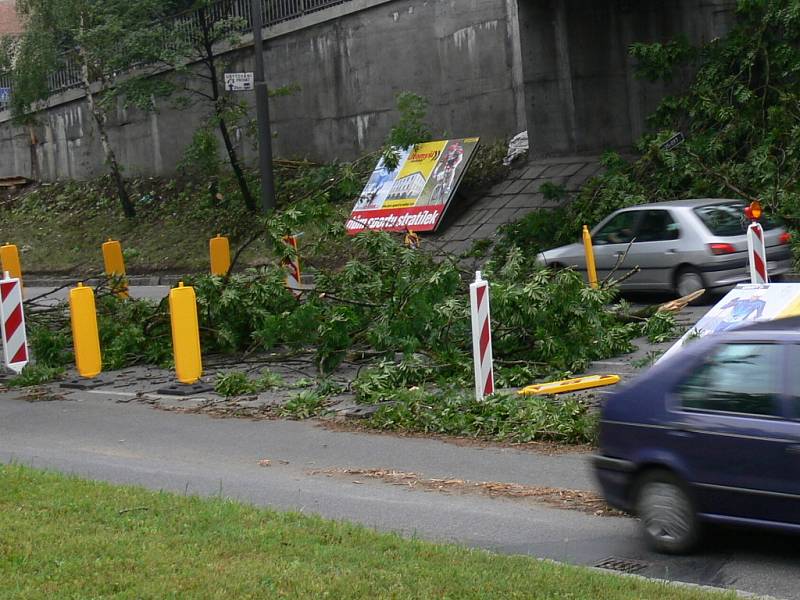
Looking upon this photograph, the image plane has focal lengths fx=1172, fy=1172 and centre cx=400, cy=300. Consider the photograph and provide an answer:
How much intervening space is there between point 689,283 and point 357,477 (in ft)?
29.5

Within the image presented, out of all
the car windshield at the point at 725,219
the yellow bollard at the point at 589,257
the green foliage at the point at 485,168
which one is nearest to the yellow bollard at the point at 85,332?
the yellow bollard at the point at 589,257

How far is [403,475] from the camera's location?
920 cm

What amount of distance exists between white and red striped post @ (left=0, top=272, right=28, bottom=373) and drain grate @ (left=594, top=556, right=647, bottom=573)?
32.8 feet

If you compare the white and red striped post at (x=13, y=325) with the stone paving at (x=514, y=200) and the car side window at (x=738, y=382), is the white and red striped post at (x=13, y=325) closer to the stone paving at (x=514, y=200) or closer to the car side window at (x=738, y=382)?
the car side window at (x=738, y=382)

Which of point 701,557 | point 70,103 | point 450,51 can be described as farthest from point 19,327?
point 70,103

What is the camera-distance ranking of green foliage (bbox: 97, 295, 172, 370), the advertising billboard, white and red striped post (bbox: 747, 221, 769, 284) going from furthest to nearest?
the advertising billboard < green foliage (bbox: 97, 295, 172, 370) < white and red striped post (bbox: 747, 221, 769, 284)

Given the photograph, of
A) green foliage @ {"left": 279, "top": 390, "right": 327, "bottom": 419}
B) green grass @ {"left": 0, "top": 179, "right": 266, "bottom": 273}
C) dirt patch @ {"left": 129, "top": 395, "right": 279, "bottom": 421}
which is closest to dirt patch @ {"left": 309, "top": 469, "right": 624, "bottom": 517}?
green foliage @ {"left": 279, "top": 390, "right": 327, "bottom": 419}

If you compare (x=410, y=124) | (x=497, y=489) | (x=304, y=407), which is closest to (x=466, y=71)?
(x=410, y=124)

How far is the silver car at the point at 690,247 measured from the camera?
1655 cm

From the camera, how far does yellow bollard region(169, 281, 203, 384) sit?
1359 centimetres

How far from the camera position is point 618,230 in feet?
59.6

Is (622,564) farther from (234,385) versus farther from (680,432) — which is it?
(234,385)

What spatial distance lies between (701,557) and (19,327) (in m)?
10.5

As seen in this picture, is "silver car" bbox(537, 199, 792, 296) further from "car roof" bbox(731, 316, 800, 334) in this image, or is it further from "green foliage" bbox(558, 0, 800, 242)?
"car roof" bbox(731, 316, 800, 334)
